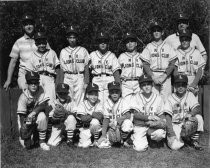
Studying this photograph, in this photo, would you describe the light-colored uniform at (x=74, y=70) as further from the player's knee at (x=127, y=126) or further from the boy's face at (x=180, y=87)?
the boy's face at (x=180, y=87)

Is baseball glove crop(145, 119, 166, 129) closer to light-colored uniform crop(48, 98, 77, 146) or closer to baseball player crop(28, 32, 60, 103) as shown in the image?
light-colored uniform crop(48, 98, 77, 146)

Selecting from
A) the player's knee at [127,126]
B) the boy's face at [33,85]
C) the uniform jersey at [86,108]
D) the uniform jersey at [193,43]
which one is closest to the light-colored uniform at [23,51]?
the boy's face at [33,85]

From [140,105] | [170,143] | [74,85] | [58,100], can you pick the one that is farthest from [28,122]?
[170,143]

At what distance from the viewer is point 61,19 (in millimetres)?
8430

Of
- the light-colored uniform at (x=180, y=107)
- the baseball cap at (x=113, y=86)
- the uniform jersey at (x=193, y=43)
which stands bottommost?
the light-colored uniform at (x=180, y=107)

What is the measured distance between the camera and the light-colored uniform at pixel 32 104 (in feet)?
19.5

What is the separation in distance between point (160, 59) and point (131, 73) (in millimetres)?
620

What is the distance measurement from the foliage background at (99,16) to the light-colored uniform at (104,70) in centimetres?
181

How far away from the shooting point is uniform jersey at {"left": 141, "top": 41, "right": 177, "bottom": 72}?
6.51 meters

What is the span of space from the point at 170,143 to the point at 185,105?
773 millimetres

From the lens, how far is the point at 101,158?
5441 mm

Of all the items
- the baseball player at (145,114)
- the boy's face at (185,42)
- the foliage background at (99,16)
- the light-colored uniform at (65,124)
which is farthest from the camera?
the foliage background at (99,16)

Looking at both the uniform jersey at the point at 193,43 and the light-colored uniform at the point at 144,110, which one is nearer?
the light-colored uniform at the point at 144,110

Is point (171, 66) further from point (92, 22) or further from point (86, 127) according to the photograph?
point (92, 22)
